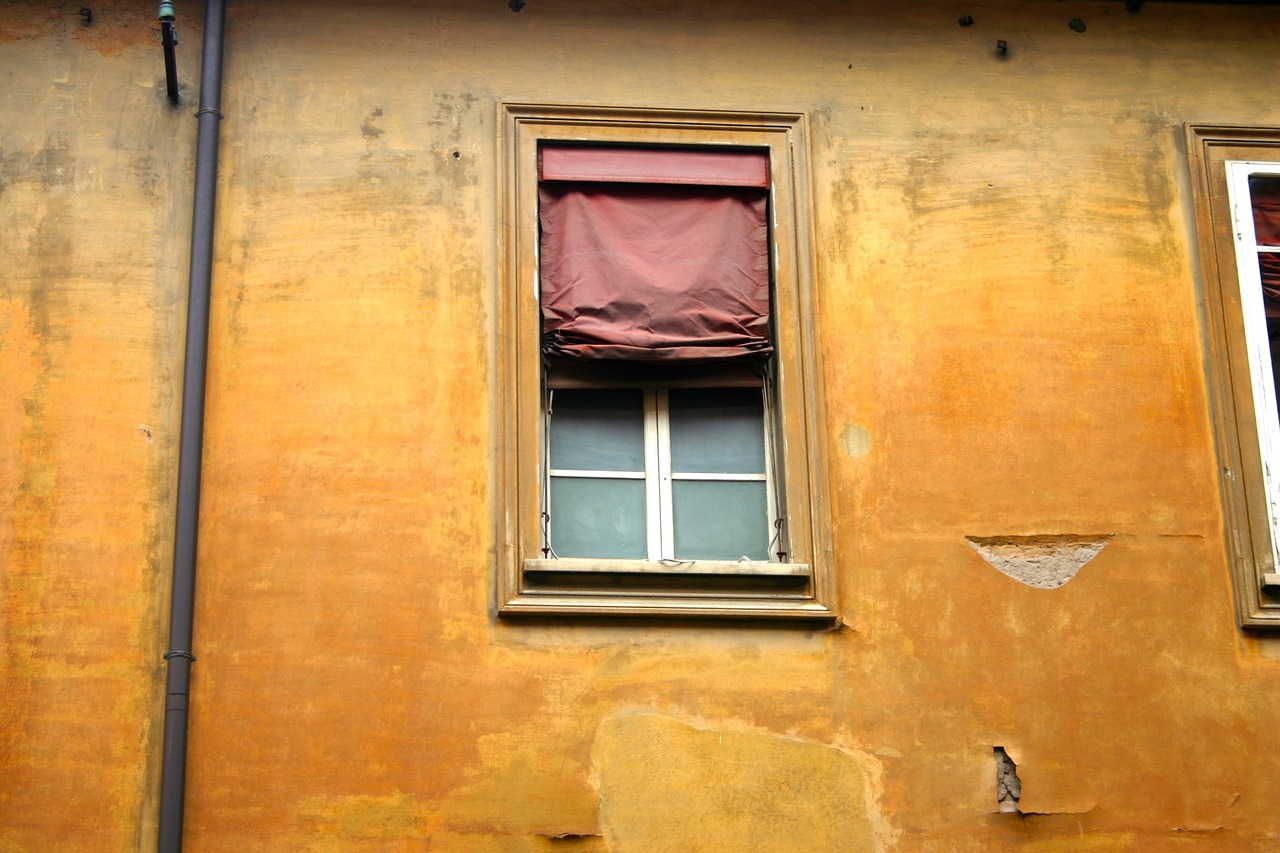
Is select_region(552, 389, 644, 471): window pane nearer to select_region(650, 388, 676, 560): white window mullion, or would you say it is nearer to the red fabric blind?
select_region(650, 388, 676, 560): white window mullion

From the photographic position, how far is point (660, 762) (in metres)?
6.80

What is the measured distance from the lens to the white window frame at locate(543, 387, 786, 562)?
737cm

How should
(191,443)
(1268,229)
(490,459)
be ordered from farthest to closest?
(1268,229) < (490,459) < (191,443)

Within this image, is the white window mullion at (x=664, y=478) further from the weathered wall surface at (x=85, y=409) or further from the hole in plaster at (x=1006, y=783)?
the weathered wall surface at (x=85, y=409)

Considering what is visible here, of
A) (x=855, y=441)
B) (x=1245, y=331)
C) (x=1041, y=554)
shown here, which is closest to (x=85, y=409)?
(x=855, y=441)

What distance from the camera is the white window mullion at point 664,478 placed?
7.38 m

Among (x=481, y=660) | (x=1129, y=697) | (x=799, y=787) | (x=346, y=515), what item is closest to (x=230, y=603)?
(x=346, y=515)

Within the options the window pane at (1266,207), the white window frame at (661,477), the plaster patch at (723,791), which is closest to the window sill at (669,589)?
the white window frame at (661,477)

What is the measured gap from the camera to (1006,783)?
690cm

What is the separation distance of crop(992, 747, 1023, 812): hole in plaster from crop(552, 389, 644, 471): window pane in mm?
1921

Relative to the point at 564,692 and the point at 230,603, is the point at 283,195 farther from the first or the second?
the point at 564,692

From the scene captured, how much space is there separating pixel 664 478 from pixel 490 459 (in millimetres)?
769

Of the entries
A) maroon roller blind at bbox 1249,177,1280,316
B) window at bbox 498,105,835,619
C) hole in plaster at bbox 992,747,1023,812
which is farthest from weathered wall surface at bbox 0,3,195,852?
maroon roller blind at bbox 1249,177,1280,316

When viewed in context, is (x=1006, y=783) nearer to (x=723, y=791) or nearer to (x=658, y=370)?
(x=723, y=791)
